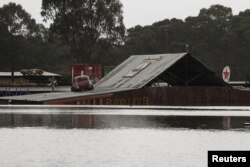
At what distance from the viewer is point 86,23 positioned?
139 meters

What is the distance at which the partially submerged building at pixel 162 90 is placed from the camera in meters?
62.6

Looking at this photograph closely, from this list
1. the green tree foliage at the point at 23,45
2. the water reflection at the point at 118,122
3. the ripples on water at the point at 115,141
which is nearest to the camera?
the ripples on water at the point at 115,141

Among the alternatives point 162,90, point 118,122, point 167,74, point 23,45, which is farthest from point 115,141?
point 23,45

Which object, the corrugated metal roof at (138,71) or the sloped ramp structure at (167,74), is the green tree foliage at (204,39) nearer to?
the corrugated metal roof at (138,71)

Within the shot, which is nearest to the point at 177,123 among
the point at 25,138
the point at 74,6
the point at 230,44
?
the point at 25,138

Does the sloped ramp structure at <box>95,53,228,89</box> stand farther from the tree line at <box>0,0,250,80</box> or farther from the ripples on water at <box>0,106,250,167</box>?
the tree line at <box>0,0,250,80</box>

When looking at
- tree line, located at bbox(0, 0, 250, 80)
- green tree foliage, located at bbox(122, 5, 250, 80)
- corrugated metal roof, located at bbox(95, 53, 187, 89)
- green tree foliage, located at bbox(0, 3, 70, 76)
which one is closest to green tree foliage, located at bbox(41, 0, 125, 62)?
tree line, located at bbox(0, 0, 250, 80)

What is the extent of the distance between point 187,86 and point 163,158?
1842 inches

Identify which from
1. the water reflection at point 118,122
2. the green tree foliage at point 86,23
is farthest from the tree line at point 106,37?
the water reflection at point 118,122

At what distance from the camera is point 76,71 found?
8950 cm

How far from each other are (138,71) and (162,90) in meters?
6.24

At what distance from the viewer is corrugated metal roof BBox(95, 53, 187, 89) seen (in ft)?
220

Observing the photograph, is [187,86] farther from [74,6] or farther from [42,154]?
[74,6]

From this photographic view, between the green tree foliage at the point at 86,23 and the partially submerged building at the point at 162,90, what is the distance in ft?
205
